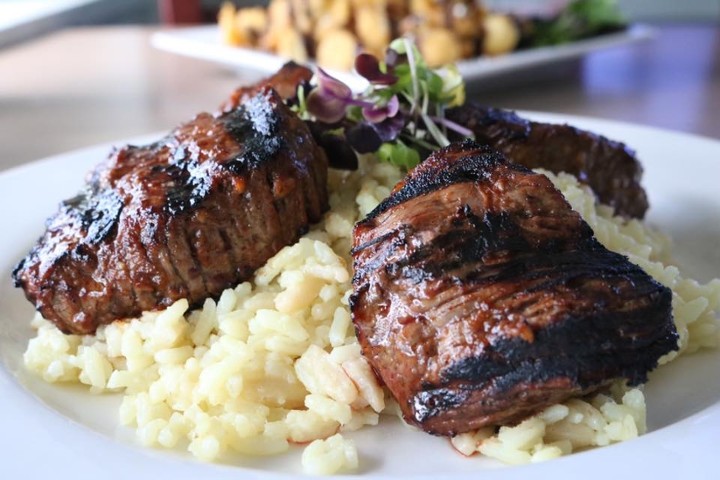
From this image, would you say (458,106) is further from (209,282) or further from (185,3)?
(185,3)

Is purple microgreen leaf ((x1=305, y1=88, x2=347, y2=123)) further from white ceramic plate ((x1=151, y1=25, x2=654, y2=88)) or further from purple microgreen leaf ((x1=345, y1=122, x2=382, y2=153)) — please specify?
white ceramic plate ((x1=151, y1=25, x2=654, y2=88))

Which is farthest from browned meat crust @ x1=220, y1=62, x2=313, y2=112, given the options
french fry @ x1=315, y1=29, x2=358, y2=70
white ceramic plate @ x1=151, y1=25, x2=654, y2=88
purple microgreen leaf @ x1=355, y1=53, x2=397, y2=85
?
french fry @ x1=315, y1=29, x2=358, y2=70

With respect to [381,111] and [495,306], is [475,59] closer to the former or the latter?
[381,111]

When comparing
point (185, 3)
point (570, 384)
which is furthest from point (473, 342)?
point (185, 3)

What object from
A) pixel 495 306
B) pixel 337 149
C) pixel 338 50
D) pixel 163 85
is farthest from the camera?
pixel 163 85

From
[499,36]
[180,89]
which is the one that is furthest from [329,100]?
[180,89]

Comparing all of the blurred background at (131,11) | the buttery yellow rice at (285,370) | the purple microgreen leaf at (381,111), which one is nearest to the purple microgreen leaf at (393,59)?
the purple microgreen leaf at (381,111)
